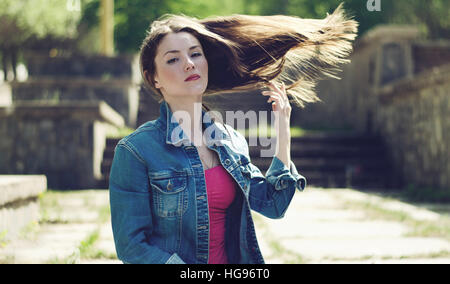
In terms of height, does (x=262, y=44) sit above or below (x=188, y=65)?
above

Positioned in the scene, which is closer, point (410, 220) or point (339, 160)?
point (410, 220)

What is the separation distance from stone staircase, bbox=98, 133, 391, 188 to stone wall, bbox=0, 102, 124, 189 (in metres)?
0.45

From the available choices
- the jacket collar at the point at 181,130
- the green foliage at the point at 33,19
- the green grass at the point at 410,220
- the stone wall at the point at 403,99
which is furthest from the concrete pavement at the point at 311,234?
the green foliage at the point at 33,19

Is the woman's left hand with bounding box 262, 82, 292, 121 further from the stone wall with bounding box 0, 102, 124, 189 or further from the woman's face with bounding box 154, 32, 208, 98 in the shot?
the stone wall with bounding box 0, 102, 124, 189

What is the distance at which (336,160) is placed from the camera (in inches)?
350

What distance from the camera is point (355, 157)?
29.7 feet

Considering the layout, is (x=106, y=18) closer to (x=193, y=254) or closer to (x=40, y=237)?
(x=40, y=237)

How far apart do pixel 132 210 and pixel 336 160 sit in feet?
24.1

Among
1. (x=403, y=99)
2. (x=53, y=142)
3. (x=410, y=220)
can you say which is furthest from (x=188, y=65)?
(x=403, y=99)

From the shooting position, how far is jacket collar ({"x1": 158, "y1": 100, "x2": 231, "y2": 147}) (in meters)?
2.04

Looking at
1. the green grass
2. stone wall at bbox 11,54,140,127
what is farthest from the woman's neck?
stone wall at bbox 11,54,140,127

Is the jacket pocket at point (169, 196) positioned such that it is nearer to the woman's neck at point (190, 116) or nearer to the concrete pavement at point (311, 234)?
the woman's neck at point (190, 116)

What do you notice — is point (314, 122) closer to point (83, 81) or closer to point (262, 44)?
point (83, 81)

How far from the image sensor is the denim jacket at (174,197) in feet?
6.19
